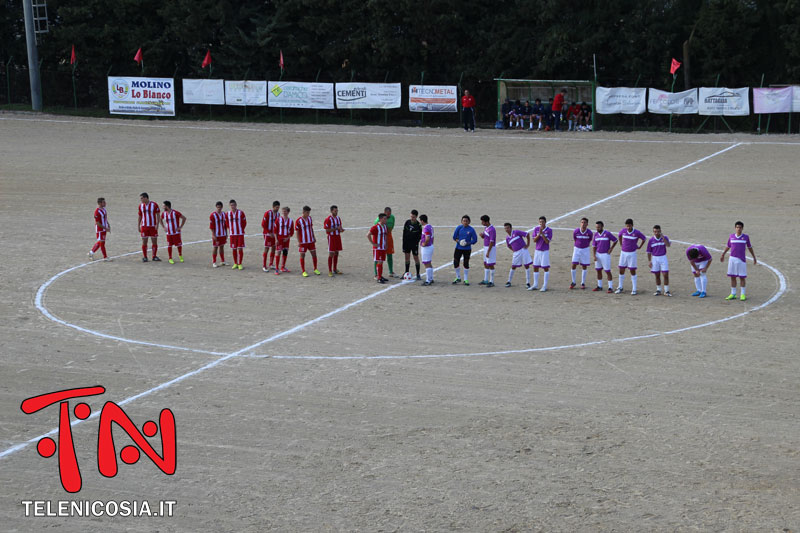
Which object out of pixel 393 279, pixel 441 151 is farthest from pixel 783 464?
pixel 441 151

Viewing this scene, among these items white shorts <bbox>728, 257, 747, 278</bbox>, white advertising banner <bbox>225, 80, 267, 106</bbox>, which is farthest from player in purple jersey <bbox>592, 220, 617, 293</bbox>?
white advertising banner <bbox>225, 80, 267, 106</bbox>

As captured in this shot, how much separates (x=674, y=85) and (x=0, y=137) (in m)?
32.9

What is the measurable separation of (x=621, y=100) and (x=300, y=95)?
16524mm

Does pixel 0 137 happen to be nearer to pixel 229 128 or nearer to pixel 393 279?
pixel 229 128

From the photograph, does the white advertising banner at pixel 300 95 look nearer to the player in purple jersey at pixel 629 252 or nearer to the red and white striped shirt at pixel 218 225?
the red and white striped shirt at pixel 218 225

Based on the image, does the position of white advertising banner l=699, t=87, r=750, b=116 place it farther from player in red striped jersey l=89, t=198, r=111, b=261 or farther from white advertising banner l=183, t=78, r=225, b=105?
player in red striped jersey l=89, t=198, r=111, b=261

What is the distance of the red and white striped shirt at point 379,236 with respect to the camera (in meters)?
21.3

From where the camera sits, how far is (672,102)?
1751 inches

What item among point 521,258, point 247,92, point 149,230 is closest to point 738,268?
point 521,258

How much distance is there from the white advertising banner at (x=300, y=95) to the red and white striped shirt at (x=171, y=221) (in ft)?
87.8

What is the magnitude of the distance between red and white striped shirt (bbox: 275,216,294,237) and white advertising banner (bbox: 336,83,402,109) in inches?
1066

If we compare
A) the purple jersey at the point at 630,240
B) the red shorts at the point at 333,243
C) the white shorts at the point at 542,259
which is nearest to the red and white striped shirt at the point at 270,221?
the red shorts at the point at 333,243

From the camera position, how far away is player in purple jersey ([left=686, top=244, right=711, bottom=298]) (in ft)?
63.9

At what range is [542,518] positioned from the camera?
10.3m
